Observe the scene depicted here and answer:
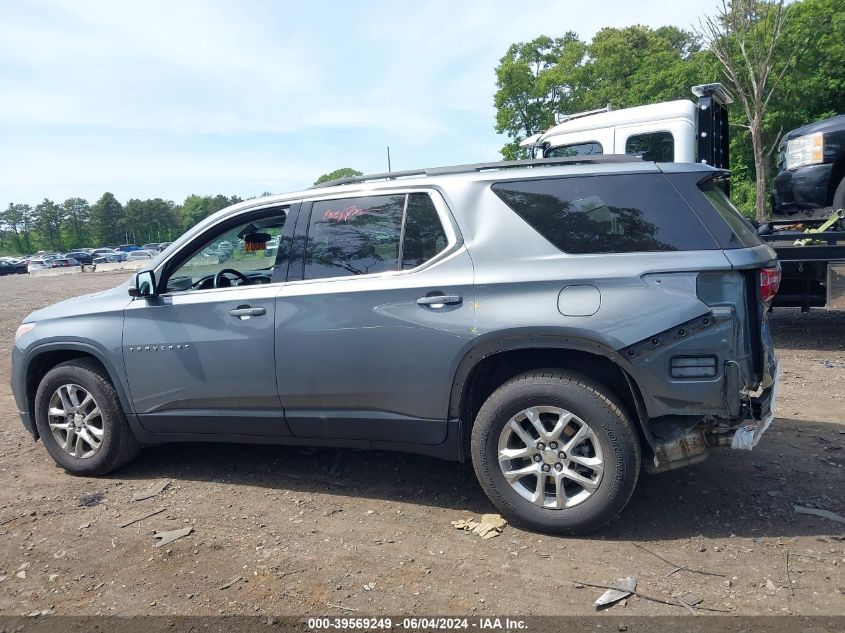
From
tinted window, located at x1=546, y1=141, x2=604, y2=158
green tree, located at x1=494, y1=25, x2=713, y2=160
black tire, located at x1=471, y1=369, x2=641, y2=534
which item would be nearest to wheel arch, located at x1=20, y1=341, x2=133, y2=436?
black tire, located at x1=471, y1=369, x2=641, y2=534

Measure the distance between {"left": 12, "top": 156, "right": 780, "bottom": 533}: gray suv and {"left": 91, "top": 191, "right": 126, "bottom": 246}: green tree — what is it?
104 m

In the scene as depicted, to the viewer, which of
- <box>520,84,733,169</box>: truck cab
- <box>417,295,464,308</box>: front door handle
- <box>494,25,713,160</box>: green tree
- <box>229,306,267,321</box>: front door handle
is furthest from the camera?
<box>494,25,713,160</box>: green tree

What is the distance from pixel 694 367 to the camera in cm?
327

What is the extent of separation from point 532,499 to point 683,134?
5.69 metres

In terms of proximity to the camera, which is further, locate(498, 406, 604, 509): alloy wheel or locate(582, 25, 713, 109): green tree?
locate(582, 25, 713, 109): green tree

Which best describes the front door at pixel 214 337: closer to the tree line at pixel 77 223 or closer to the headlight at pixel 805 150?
the headlight at pixel 805 150

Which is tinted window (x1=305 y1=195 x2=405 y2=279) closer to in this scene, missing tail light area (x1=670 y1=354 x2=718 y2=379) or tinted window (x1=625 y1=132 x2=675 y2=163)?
missing tail light area (x1=670 y1=354 x2=718 y2=379)

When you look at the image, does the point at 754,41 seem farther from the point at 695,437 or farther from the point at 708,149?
the point at 695,437

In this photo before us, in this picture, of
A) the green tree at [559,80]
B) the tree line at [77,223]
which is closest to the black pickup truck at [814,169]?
the green tree at [559,80]

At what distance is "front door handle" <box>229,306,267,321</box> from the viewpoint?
13.4 ft

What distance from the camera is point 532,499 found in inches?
140

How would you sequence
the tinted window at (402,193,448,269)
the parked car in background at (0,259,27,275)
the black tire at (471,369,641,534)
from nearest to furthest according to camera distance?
the black tire at (471,369,641,534) < the tinted window at (402,193,448,269) < the parked car in background at (0,259,27,275)

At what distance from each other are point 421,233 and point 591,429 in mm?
1418

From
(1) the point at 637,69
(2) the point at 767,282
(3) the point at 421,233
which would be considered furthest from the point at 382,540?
(1) the point at 637,69
